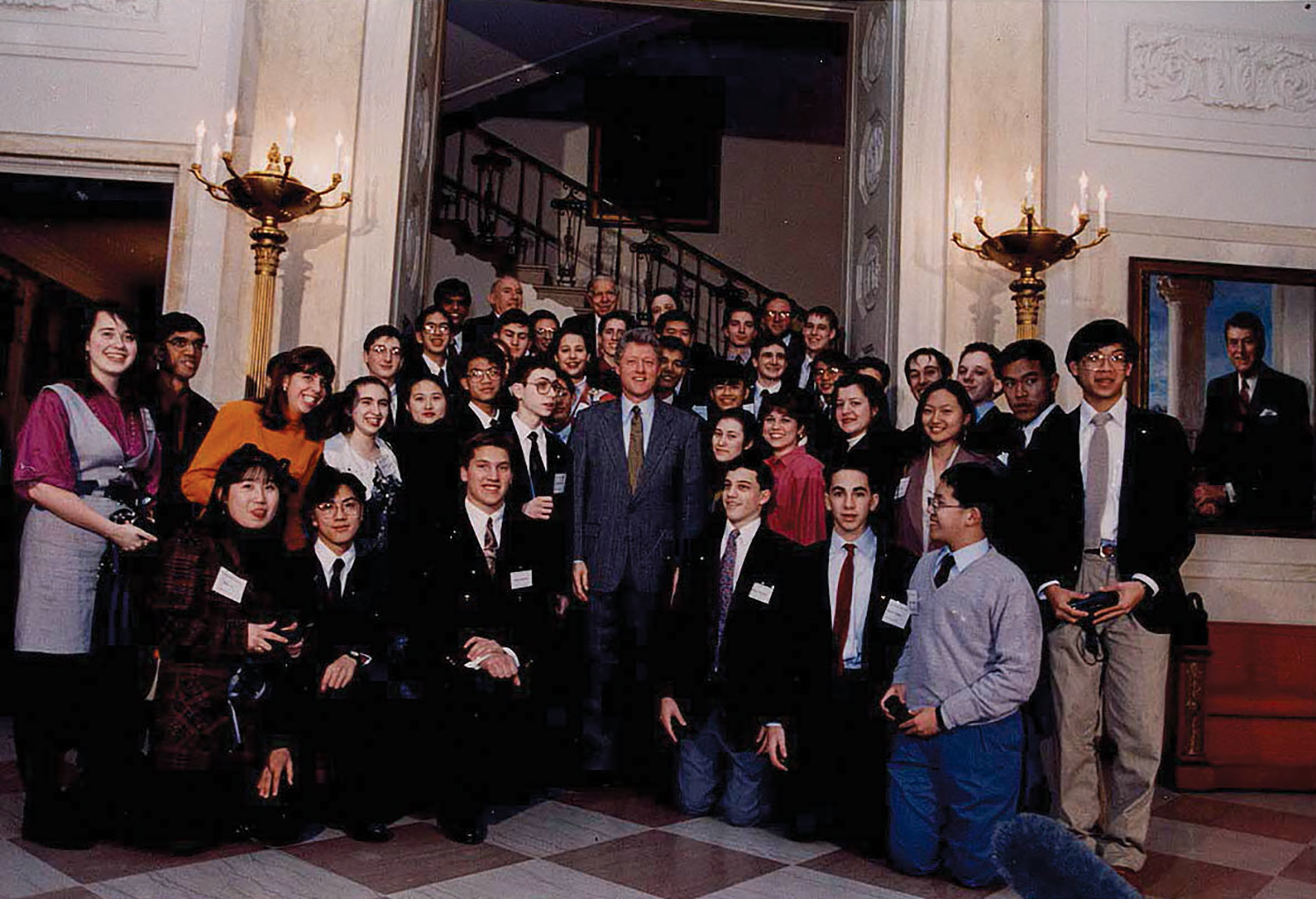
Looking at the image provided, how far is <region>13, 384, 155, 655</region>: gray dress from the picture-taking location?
2969 mm

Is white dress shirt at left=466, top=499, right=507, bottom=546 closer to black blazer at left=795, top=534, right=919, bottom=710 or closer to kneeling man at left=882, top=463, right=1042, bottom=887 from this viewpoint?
black blazer at left=795, top=534, right=919, bottom=710

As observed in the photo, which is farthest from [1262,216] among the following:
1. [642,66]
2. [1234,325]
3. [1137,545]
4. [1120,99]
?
[642,66]

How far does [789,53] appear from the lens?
11.0 metres

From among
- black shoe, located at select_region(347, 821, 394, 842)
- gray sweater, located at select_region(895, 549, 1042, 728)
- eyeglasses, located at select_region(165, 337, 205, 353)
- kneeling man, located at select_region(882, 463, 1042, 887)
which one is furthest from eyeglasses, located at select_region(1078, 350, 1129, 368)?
eyeglasses, located at select_region(165, 337, 205, 353)

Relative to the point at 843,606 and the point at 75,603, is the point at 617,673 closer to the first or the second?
the point at 843,606

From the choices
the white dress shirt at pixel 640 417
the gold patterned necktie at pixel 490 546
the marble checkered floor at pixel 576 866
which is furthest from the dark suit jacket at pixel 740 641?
the gold patterned necktie at pixel 490 546

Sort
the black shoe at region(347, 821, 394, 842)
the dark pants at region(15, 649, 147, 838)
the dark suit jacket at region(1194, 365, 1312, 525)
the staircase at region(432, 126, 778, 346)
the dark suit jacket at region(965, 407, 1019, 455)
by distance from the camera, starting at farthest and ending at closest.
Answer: the staircase at region(432, 126, 778, 346), the dark suit jacket at region(1194, 365, 1312, 525), the dark suit jacket at region(965, 407, 1019, 455), the black shoe at region(347, 821, 394, 842), the dark pants at region(15, 649, 147, 838)

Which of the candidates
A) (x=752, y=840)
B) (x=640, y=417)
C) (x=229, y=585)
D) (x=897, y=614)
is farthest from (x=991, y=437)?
(x=229, y=585)

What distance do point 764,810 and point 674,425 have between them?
4.71 feet

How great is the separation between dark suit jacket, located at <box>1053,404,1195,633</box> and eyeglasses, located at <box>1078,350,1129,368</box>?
0.59 feet

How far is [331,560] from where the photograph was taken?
3297mm

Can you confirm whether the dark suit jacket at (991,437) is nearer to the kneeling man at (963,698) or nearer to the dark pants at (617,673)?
the kneeling man at (963,698)

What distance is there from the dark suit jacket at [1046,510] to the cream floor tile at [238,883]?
212 cm

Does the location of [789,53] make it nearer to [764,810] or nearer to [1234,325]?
[1234,325]
